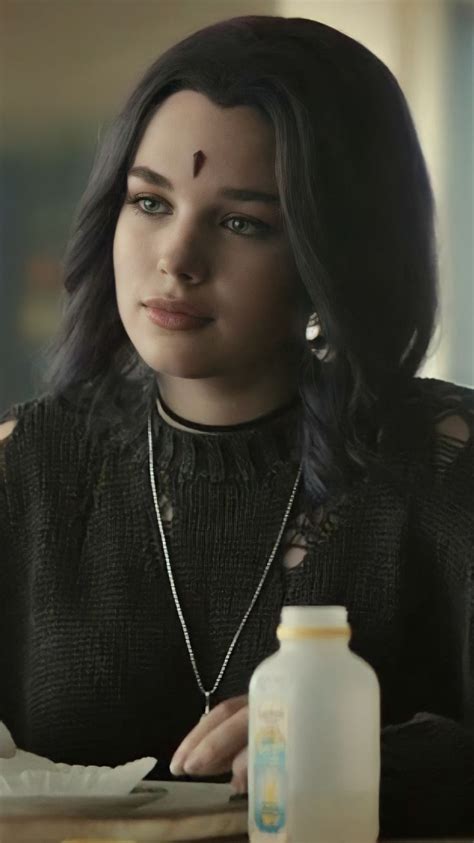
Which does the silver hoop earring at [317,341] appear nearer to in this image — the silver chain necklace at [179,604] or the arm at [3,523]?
the silver chain necklace at [179,604]

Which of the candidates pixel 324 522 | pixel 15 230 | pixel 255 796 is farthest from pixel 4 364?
pixel 255 796

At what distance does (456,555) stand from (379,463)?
9 centimetres

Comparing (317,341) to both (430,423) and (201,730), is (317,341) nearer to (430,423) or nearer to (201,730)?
(430,423)

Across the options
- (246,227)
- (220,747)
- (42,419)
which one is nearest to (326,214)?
(246,227)

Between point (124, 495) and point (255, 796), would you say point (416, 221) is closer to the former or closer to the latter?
point (124, 495)

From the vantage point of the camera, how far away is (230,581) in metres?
0.99

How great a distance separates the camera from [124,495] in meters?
1.03

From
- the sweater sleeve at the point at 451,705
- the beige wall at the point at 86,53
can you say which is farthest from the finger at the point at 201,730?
the beige wall at the point at 86,53

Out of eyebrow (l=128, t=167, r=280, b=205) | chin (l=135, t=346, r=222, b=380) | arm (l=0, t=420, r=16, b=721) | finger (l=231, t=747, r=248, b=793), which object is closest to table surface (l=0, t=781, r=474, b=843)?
finger (l=231, t=747, r=248, b=793)

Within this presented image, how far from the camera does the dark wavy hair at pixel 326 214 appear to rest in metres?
0.96

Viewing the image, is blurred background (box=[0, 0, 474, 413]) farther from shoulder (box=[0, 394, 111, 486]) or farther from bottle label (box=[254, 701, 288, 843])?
bottle label (box=[254, 701, 288, 843])

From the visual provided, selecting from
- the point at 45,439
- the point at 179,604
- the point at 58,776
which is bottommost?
the point at 58,776

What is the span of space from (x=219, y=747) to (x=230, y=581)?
145 millimetres

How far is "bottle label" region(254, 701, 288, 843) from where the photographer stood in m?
0.79
